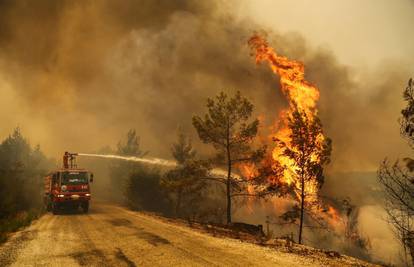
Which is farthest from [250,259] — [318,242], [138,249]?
[318,242]

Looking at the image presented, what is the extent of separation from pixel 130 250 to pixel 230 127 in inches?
573

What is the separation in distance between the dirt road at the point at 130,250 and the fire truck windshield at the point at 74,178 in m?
8.31

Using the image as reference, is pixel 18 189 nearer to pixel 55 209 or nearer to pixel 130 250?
pixel 55 209

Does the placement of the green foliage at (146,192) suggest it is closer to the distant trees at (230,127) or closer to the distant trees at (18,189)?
the distant trees at (18,189)

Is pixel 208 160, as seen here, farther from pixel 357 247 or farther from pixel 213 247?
pixel 357 247

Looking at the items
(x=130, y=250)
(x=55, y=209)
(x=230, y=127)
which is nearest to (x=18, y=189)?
(x=55, y=209)

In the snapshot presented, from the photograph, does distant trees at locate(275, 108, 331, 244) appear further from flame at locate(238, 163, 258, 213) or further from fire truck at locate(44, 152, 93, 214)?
fire truck at locate(44, 152, 93, 214)

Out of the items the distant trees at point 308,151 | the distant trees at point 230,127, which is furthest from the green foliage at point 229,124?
the distant trees at point 308,151

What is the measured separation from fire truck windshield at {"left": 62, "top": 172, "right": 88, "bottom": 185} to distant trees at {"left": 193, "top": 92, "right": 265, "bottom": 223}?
32.0ft

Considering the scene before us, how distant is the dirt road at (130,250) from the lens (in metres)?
10.3

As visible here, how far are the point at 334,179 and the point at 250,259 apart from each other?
162 feet

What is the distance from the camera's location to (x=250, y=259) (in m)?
10.7

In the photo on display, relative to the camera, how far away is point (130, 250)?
11.8 m

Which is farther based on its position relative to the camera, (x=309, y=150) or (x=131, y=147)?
(x=131, y=147)
